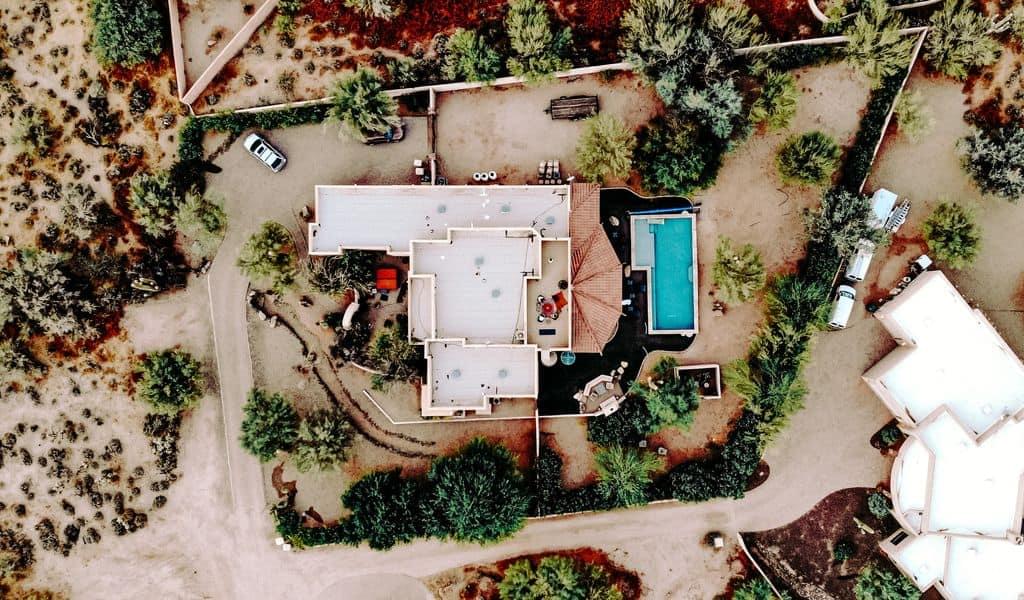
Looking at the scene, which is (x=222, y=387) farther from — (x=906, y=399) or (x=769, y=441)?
(x=906, y=399)

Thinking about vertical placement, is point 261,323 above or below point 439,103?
below

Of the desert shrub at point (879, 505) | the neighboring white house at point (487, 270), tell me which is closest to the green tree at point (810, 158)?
the neighboring white house at point (487, 270)

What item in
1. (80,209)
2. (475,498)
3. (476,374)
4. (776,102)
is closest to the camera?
(475,498)

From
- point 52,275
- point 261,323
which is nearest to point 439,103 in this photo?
point 261,323

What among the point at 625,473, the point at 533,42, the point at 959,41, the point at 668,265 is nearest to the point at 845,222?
the point at 668,265

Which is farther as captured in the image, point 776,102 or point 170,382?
point 170,382

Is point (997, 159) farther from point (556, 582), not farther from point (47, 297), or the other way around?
point (47, 297)

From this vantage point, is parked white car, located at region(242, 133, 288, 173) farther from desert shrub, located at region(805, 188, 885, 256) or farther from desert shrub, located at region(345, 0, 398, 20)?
desert shrub, located at region(805, 188, 885, 256)
